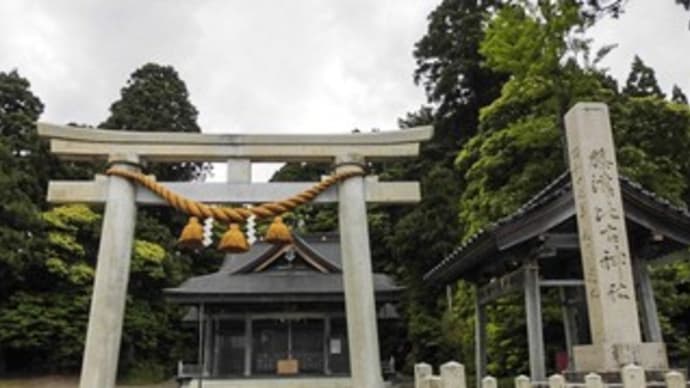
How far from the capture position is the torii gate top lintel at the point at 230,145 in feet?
26.2

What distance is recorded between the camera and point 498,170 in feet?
53.3

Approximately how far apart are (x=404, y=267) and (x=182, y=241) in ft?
54.3

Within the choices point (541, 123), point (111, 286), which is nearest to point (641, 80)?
point (541, 123)

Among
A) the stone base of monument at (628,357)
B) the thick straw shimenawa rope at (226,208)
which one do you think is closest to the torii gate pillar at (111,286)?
the thick straw shimenawa rope at (226,208)

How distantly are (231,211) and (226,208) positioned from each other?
181mm

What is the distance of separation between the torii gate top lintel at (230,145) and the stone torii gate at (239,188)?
0.5 inches

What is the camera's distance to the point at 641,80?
2611cm

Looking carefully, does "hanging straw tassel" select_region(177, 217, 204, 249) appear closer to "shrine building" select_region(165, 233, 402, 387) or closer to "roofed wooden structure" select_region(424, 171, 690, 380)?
"roofed wooden structure" select_region(424, 171, 690, 380)

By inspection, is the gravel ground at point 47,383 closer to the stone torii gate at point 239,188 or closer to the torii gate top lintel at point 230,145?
the stone torii gate at point 239,188

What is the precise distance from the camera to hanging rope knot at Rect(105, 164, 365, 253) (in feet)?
25.0

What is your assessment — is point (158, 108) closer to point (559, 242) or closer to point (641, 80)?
point (641, 80)

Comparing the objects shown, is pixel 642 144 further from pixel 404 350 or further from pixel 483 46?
pixel 404 350

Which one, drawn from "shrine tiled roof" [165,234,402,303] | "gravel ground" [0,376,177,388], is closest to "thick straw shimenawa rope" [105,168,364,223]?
"shrine tiled roof" [165,234,402,303]

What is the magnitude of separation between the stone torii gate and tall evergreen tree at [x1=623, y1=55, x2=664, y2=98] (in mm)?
20349
